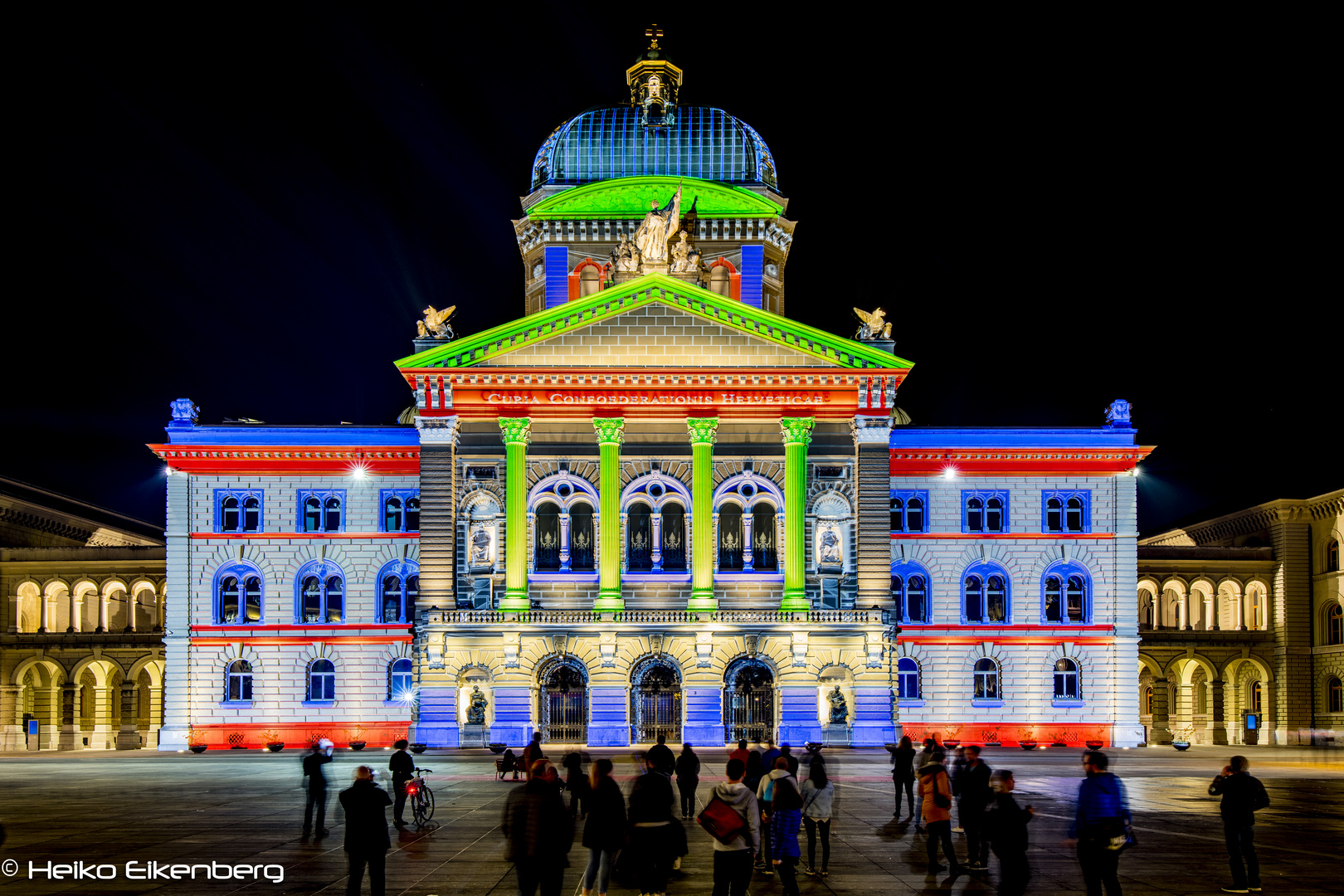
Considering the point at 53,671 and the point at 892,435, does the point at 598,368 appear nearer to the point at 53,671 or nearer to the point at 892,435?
the point at 892,435

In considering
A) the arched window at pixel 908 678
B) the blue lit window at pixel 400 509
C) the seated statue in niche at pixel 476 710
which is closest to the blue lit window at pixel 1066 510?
the arched window at pixel 908 678

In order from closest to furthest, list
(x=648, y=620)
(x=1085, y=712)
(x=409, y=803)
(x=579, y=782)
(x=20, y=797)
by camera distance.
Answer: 1. (x=579, y=782)
2. (x=409, y=803)
3. (x=20, y=797)
4. (x=648, y=620)
5. (x=1085, y=712)

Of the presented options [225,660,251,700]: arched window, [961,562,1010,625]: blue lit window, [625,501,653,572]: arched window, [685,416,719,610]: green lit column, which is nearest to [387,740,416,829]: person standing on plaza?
[685,416,719,610]: green lit column

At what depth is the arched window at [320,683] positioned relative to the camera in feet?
223

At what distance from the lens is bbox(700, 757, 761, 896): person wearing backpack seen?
1758 centimetres

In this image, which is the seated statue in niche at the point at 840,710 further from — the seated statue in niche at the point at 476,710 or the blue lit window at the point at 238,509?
the blue lit window at the point at 238,509

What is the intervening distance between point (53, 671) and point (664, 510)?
38494mm

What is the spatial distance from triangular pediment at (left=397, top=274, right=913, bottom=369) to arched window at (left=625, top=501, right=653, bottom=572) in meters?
6.77

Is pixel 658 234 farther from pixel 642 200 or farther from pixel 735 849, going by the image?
pixel 735 849

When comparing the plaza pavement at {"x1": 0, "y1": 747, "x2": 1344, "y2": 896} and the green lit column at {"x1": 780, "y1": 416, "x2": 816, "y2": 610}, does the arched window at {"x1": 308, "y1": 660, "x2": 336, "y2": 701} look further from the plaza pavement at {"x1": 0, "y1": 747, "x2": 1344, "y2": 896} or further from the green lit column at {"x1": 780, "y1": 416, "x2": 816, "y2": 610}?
the green lit column at {"x1": 780, "y1": 416, "x2": 816, "y2": 610}

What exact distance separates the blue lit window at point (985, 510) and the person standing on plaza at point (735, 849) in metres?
53.1

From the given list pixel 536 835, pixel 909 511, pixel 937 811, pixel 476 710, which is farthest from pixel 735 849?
pixel 909 511

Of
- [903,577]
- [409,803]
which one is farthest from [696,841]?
[903,577]

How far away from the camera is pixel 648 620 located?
198 feet
